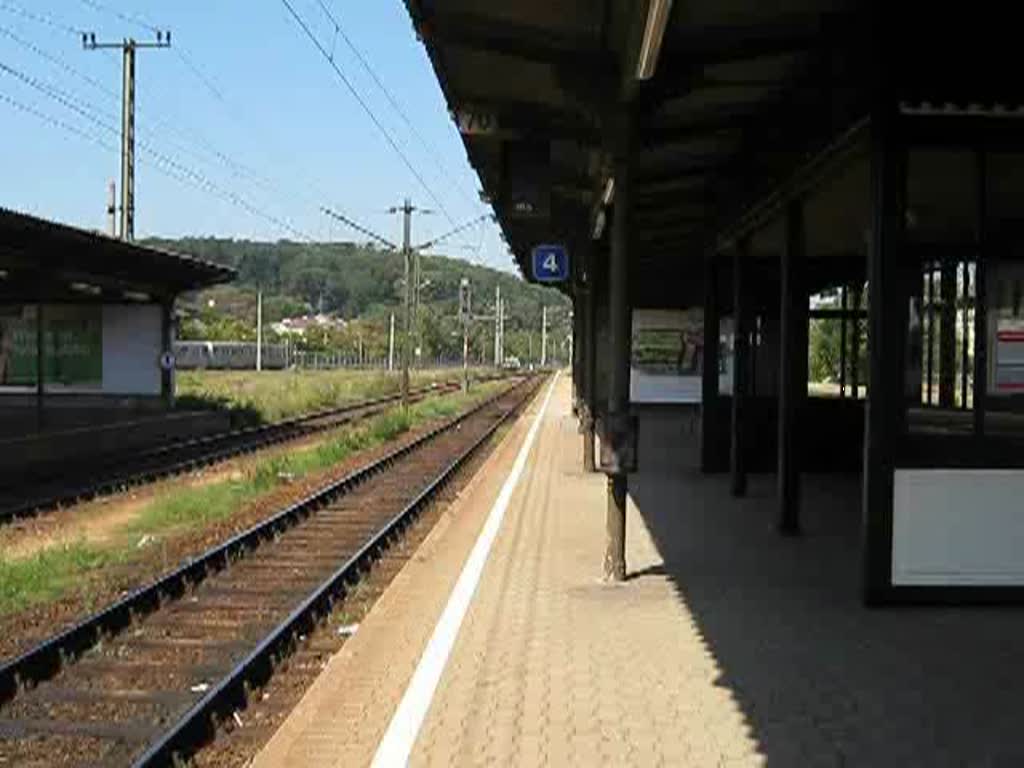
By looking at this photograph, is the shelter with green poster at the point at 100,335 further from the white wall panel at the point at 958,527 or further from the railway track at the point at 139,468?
the white wall panel at the point at 958,527

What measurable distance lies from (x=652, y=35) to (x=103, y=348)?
95.2ft

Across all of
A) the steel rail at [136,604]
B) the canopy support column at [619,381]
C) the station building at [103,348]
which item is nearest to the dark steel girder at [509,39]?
the canopy support column at [619,381]

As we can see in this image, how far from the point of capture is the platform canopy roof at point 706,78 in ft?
28.4

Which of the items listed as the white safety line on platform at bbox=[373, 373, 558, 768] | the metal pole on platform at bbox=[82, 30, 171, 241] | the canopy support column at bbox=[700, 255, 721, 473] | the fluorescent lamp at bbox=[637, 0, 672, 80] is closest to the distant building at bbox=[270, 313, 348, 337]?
the metal pole on platform at bbox=[82, 30, 171, 241]

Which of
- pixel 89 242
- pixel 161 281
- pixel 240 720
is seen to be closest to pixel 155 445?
pixel 161 281

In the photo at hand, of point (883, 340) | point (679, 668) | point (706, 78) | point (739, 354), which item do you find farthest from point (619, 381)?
point (739, 354)

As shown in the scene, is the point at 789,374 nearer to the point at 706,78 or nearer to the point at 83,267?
the point at 706,78

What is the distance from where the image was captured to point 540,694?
7125mm

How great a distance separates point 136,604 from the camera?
1091 centimetres

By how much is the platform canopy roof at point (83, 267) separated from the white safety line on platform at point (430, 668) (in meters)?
11.5

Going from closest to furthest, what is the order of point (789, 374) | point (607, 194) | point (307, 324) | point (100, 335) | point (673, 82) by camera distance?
point (673, 82) < point (789, 374) < point (607, 194) < point (100, 335) < point (307, 324)

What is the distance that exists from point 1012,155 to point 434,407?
4202 cm

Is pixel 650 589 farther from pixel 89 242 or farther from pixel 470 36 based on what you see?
pixel 89 242

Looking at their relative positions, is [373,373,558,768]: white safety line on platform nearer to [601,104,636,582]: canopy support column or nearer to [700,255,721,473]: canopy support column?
[601,104,636,582]: canopy support column
